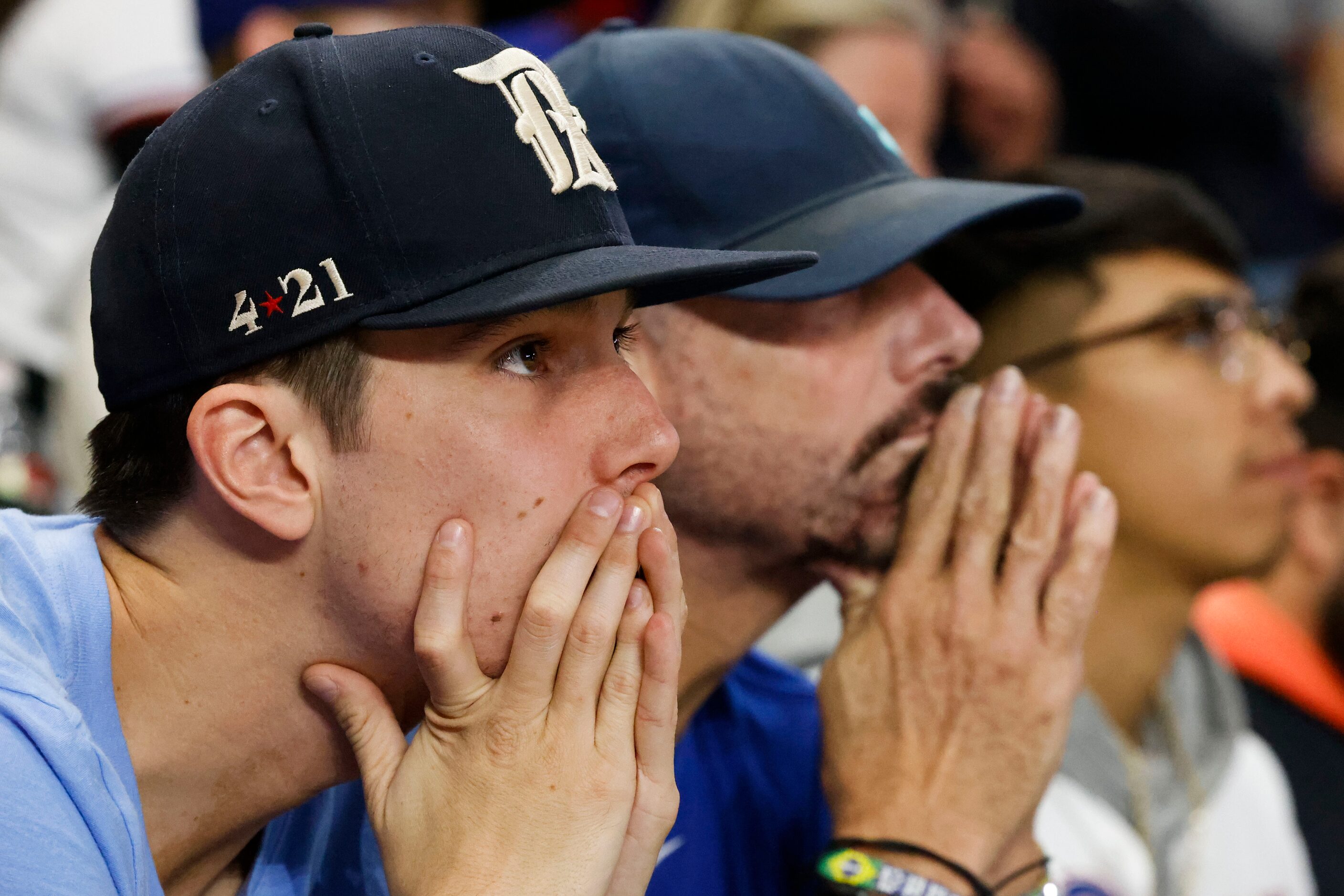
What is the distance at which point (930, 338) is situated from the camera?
6.93 feet

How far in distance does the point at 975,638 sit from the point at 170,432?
4.05ft

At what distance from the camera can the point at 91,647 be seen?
1.42 meters

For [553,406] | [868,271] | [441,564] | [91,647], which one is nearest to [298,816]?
[91,647]

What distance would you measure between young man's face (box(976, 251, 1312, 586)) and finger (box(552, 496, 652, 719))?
5.17 feet

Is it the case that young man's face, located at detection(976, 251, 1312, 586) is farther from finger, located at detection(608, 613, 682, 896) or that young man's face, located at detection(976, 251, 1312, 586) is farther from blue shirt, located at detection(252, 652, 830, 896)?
finger, located at detection(608, 613, 682, 896)

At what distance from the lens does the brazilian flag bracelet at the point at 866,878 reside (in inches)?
75.3

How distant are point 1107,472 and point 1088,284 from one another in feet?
1.36

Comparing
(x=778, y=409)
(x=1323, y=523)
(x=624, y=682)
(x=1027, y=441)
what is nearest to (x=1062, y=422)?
(x=1027, y=441)

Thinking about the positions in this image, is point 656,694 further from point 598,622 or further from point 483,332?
point 483,332

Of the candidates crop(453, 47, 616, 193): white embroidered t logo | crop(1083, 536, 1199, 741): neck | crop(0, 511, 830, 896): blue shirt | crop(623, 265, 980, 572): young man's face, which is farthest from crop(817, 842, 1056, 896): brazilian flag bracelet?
crop(1083, 536, 1199, 741): neck

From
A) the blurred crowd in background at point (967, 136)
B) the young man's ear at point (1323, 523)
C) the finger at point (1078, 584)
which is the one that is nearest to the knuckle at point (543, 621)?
the finger at point (1078, 584)

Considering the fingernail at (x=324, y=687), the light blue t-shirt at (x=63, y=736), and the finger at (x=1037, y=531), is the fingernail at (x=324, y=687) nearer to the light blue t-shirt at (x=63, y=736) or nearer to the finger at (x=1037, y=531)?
the light blue t-shirt at (x=63, y=736)

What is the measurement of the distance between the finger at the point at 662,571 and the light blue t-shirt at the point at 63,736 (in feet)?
1.93

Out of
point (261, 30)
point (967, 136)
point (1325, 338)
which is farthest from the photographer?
point (967, 136)
